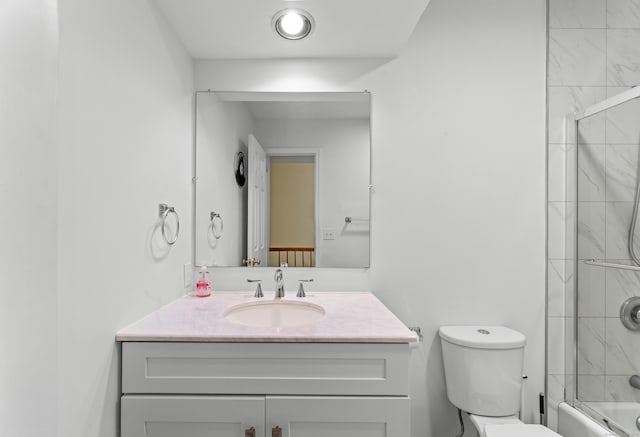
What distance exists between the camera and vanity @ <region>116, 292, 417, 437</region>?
113 centimetres

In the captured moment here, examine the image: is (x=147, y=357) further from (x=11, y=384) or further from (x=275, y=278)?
(x=275, y=278)

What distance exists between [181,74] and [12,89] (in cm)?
105

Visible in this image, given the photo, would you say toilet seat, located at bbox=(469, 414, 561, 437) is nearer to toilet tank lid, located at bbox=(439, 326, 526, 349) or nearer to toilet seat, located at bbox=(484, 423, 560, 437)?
toilet seat, located at bbox=(484, 423, 560, 437)

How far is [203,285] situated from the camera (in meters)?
1.69

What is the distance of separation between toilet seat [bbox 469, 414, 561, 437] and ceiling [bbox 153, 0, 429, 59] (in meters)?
1.73

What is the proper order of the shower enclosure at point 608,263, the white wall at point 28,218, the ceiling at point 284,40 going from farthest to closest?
the shower enclosure at point 608,263
the ceiling at point 284,40
the white wall at point 28,218

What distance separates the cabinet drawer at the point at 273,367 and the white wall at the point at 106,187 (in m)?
0.11

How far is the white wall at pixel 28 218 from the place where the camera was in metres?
0.71

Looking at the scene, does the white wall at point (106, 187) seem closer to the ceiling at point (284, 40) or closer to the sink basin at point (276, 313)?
the ceiling at point (284, 40)

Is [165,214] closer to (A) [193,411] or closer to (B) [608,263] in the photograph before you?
(A) [193,411]

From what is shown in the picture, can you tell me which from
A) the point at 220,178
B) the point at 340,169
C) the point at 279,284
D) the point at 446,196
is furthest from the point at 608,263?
the point at 220,178

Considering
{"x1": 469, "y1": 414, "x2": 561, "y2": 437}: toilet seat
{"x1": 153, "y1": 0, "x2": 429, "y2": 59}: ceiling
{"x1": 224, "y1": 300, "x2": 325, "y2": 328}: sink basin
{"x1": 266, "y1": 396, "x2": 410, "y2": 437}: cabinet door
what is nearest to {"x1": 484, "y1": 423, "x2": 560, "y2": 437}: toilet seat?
{"x1": 469, "y1": 414, "x2": 561, "y2": 437}: toilet seat

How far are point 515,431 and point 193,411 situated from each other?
1.26 m

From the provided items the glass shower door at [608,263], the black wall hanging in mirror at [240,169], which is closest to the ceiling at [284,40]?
the black wall hanging in mirror at [240,169]
